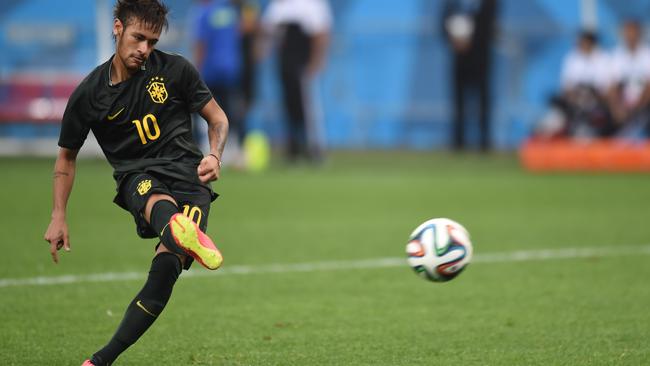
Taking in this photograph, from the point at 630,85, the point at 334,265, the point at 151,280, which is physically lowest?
the point at 630,85

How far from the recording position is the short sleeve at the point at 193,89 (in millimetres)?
5742

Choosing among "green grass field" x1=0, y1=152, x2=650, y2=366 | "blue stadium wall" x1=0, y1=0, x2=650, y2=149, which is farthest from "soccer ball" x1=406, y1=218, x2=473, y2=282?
"blue stadium wall" x1=0, y1=0, x2=650, y2=149

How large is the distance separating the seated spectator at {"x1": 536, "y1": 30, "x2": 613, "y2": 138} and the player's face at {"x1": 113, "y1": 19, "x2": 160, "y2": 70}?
14156 millimetres

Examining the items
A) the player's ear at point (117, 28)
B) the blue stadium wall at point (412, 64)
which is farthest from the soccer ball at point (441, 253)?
the blue stadium wall at point (412, 64)

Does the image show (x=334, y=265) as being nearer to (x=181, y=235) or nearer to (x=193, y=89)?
(x=193, y=89)

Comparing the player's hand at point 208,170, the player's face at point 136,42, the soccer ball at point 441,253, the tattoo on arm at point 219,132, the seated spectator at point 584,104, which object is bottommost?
the seated spectator at point 584,104

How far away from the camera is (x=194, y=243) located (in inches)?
200

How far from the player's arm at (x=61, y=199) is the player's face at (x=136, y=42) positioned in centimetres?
52

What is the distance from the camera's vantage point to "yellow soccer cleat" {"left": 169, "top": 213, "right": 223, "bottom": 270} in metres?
5.04

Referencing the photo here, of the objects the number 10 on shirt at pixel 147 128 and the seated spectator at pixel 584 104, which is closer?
the number 10 on shirt at pixel 147 128

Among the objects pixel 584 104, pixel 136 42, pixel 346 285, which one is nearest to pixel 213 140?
pixel 136 42

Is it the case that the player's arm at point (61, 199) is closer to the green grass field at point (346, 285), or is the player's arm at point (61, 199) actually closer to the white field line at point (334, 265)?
the green grass field at point (346, 285)

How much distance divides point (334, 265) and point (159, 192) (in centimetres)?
390

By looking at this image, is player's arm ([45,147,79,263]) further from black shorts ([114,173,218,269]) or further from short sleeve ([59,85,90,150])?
black shorts ([114,173,218,269])
